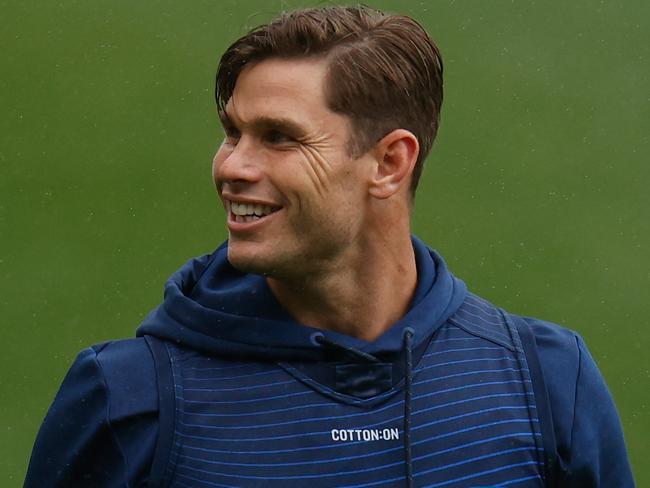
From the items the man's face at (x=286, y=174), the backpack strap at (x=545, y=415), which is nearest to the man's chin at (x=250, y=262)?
the man's face at (x=286, y=174)

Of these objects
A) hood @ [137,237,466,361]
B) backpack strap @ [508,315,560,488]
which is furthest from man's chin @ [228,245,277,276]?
backpack strap @ [508,315,560,488]

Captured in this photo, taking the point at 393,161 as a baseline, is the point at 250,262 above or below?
below

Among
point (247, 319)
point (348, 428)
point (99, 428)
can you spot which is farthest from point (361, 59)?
point (99, 428)

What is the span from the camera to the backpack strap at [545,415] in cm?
227

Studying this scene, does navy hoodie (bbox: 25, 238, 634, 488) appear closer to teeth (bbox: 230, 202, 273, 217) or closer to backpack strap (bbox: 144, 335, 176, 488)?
backpack strap (bbox: 144, 335, 176, 488)

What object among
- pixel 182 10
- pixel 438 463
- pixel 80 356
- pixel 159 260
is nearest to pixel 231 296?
pixel 80 356

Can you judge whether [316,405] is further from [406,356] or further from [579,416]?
[579,416]

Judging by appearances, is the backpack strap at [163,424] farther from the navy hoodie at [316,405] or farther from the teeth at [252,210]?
the teeth at [252,210]

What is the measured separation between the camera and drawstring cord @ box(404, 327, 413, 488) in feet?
7.30

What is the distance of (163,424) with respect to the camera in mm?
2182

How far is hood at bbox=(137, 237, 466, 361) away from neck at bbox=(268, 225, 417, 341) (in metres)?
0.02

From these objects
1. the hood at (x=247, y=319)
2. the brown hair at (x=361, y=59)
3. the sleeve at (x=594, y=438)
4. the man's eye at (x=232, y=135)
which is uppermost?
the brown hair at (x=361, y=59)

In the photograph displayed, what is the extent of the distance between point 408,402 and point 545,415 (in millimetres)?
201

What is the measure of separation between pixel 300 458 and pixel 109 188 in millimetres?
1995
